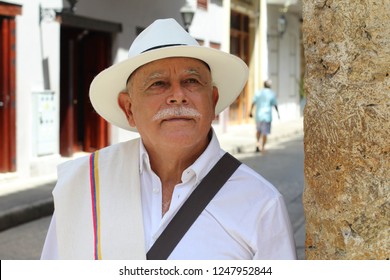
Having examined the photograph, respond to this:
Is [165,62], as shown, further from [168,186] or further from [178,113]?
[168,186]

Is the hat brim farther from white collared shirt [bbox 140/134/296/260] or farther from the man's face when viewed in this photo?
white collared shirt [bbox 140/134/296/260]

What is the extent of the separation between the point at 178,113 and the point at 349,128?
48 cm

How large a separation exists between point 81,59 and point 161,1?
277 centimetres

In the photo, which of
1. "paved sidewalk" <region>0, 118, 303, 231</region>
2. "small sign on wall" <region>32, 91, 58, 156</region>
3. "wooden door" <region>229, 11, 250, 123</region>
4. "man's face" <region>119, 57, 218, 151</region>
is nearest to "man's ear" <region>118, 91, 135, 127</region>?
"man's face" <region>119, 57, 218, 151</region>

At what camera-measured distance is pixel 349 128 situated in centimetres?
178

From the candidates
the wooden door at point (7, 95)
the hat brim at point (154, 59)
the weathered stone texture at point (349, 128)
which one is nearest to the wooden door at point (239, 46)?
the wooden door at point (7, 95)

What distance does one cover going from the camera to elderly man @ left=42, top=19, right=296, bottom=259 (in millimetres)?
1896

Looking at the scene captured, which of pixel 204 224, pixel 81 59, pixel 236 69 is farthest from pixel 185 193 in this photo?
pixel 81 59

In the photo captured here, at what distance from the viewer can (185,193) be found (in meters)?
1.99

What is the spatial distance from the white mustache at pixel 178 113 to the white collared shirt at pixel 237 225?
0.62 feet

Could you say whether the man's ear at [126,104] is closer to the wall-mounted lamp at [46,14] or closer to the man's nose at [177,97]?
the man's nose at [177,97]

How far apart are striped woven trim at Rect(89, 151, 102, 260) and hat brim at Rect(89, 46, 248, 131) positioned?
24 centimetres

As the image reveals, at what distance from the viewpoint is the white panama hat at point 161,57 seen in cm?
204

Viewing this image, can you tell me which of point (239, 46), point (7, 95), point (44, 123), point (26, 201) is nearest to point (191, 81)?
point (26, 201)
